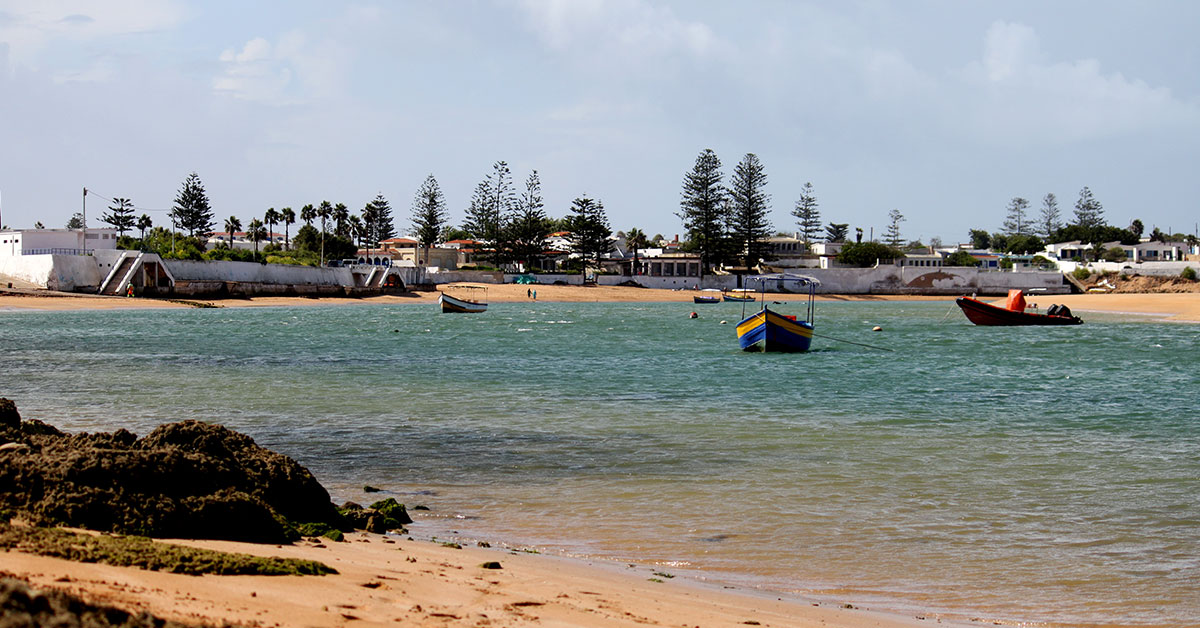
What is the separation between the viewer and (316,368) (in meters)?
23.5

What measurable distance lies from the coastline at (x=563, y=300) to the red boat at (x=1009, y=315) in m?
8.12

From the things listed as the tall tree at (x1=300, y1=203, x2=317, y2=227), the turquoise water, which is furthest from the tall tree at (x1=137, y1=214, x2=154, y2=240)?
the turquoise water

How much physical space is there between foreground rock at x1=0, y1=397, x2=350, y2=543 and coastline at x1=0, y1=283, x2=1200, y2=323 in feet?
162

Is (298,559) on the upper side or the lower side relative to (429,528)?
upper

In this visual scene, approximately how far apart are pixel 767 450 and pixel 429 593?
770cm

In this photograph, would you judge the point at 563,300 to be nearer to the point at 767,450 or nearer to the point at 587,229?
the point at 587,229

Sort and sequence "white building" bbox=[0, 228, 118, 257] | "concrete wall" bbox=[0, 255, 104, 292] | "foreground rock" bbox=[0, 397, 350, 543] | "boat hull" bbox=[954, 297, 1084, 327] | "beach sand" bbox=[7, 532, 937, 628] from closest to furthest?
1. "beach sand" bbox=[7, 532, 937, 628]
2. "foreground rock" bbox=[0, 397, 350, 543]
3. "boat hull" bbox=[954, 297, 1084, 327]
4. "concrete wall" bbox=[0, 255, 104, 292]
5. "white building" bbox=[0, 228, 118, 257]

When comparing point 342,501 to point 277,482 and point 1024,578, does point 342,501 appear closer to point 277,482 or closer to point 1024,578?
point 277,482

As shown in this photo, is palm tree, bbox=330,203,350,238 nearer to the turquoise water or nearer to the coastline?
the coastline

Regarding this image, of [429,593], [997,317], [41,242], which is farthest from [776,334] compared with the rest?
[41,242]

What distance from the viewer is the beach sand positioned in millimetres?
4062

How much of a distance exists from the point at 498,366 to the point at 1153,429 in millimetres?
15115

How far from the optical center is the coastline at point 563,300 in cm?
5222

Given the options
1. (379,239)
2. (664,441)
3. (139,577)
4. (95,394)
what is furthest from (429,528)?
(379,239)
